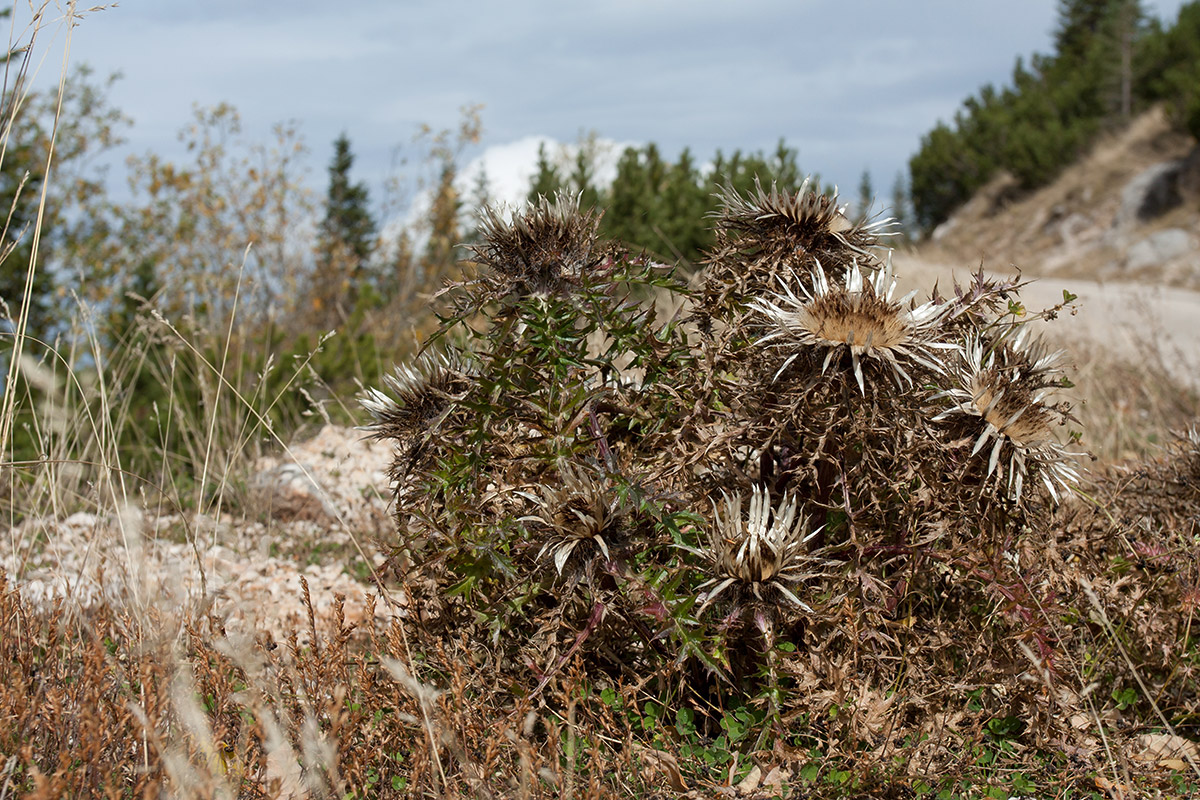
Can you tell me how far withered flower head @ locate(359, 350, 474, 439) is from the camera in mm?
2553

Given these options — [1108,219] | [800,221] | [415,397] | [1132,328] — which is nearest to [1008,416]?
[800,221]

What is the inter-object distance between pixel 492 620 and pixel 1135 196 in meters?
32.4

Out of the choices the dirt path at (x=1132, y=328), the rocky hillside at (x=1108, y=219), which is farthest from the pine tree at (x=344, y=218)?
the rocky hillside at (x=1108, y=219)

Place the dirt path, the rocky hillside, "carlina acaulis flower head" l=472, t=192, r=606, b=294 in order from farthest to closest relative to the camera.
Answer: the rocky hillside
the dirt path
"carlina acaulis flower head" l=472, t=192, r=606, b=294

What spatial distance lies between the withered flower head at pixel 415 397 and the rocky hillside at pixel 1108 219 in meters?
19.6

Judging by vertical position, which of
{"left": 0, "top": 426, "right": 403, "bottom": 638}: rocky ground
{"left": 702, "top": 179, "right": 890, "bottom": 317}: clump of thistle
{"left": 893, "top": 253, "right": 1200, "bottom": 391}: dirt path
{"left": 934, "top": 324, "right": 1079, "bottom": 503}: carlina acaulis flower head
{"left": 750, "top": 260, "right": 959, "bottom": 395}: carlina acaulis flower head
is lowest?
{"left": 0, "top": 426, "right": 403, "bottom": 638}: rocky ground

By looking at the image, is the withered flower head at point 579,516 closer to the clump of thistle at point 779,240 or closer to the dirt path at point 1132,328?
the clump of thistle at point 779,240

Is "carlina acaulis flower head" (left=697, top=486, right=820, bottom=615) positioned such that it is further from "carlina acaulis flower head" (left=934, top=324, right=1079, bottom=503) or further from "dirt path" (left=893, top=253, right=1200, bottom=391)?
"dirt path" (left=893, top=253, right=1200, bottom=391)

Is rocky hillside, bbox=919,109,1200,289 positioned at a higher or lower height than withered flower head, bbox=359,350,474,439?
higher

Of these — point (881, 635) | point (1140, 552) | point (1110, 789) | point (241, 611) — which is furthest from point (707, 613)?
point (241, 611)

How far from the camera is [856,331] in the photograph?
2119 mm

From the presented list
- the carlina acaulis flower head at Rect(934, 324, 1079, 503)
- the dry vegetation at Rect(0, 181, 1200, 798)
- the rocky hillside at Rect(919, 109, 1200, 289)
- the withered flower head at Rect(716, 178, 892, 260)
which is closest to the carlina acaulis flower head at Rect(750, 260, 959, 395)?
the dry vegetation at Rect(0, 181, 1200, 798)

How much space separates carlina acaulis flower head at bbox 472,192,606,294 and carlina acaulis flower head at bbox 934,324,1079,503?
1.00 metres

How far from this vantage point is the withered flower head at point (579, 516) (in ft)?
7.00
